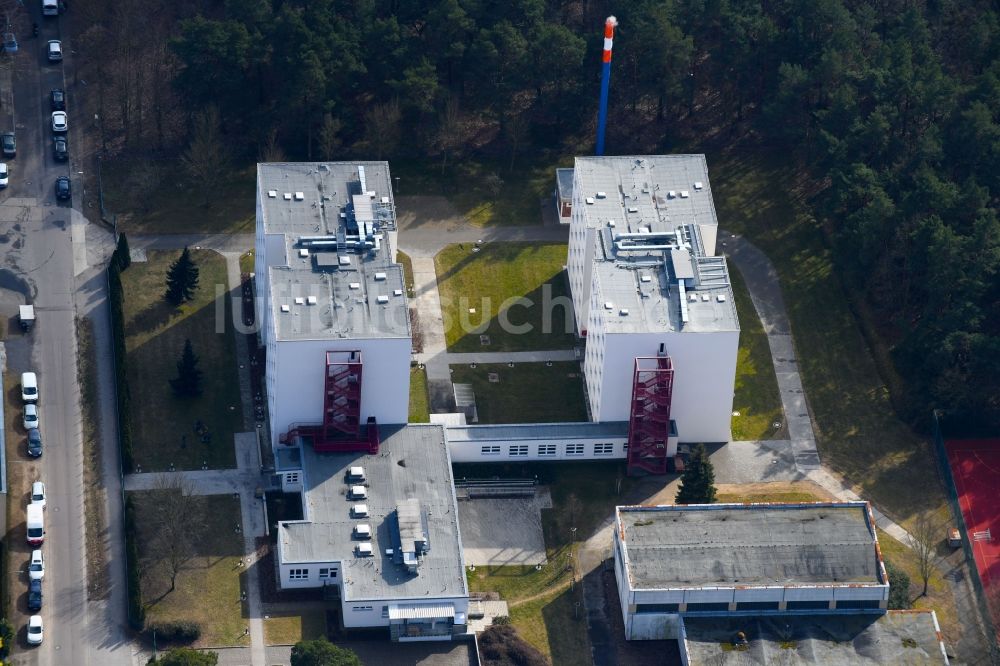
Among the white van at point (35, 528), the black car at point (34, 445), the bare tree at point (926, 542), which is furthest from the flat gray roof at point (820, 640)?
the black car at point (34, 445)

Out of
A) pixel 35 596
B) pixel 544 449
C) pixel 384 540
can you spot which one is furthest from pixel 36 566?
pixel 544 449

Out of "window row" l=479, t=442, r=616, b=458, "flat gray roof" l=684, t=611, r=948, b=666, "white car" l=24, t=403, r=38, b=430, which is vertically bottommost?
"flat gray roof" l=684, t=611, r=948, b=666

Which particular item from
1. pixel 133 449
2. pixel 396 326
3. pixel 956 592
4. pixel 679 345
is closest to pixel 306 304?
pixel 396 326

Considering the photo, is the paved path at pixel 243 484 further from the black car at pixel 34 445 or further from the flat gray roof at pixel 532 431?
the flat gray roof at pixel 532 431

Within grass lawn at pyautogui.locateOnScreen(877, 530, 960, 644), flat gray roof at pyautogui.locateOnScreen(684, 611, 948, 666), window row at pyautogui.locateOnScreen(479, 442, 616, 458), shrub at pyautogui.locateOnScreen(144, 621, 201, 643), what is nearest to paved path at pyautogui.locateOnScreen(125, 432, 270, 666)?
shrub at pyautogui.locateOnScreen(144, 621, 201, 643)

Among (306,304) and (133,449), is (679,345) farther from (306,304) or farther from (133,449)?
(133,449)

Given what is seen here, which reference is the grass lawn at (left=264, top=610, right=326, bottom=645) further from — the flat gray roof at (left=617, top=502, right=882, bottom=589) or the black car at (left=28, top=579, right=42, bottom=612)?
the flat gray roof at (left=617, top=502, right=882, bottom=589)
